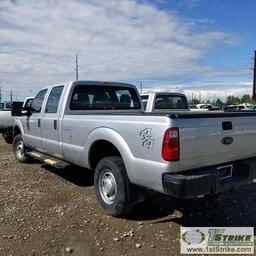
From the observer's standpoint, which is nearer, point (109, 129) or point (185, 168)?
point (185, 168)

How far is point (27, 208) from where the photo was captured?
5281 mm

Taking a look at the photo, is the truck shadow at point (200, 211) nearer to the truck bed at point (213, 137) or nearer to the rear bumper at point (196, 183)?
the rear bumper at point (196, 183)

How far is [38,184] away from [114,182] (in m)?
2.40

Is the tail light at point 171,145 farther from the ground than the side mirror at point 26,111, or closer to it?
closer to it

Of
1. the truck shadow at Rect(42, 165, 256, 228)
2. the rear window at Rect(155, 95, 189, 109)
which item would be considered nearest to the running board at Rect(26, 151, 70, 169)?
the truck shadow at Rect(42, 165, 256, 228)

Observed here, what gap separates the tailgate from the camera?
392cm

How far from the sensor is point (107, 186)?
4953 millimetres

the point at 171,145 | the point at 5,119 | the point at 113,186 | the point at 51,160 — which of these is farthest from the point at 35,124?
the point at 5,119

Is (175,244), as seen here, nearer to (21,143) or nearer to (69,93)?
(69,93)

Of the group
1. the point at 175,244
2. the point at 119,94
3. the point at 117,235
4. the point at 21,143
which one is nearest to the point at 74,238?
A: the point at 117,235

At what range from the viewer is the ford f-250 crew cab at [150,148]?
3881 mm

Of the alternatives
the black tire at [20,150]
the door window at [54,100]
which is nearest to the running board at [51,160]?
the door window at [54,100]

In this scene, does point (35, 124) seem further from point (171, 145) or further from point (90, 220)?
point (171, 145)

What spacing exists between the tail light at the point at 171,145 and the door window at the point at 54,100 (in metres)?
3.10
